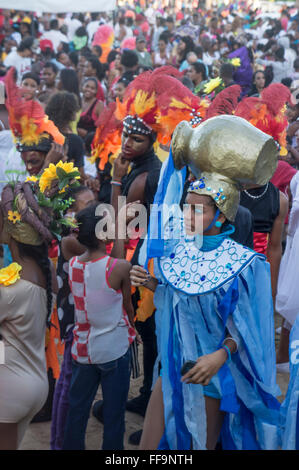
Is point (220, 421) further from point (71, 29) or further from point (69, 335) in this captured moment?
point (71, 29)

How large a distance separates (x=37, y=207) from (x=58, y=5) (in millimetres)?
6525

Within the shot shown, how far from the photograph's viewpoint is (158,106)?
4004 mm

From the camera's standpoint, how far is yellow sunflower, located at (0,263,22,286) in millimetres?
2701

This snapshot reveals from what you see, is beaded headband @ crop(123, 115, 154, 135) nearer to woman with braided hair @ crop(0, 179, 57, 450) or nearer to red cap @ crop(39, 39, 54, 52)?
woman with braided hair @ crop(0, 179, 57, 450)

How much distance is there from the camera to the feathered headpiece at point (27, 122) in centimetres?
426

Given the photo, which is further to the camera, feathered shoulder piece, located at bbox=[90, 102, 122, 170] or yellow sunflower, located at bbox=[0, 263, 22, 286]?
feathered shoulder piece, located at bbox=[90, 102, 122, 170]

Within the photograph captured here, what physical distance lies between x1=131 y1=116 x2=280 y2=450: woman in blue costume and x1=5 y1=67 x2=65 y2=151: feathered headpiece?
1845 millimetres

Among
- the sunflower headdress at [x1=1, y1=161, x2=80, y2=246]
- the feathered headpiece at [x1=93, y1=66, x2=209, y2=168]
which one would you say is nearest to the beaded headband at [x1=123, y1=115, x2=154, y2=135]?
the feathered headpiece at [x1=93, y1=66, x2=209, y2=168]

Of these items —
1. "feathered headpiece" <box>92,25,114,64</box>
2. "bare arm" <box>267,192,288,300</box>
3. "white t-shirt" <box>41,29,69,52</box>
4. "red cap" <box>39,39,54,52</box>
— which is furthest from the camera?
"white t-shirt" <box>41,29,69,52</box>

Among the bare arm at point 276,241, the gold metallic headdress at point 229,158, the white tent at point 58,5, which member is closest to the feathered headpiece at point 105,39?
the white tent at point 58,5

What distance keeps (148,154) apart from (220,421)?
1.98 m

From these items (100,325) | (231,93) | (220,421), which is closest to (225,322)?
(220,421)

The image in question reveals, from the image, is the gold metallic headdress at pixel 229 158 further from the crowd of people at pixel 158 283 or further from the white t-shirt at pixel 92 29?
the white t-shirt at pixel 92 29

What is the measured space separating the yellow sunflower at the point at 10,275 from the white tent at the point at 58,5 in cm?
593
